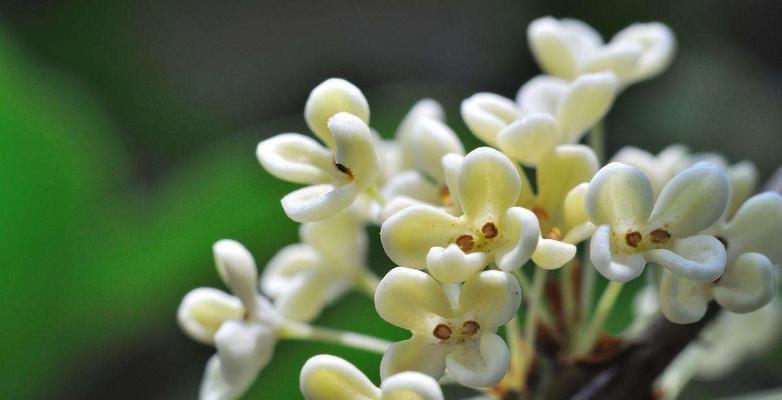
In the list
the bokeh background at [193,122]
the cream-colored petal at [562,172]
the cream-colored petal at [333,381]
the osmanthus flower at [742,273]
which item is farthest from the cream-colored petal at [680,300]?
the bokeh background at [193,122]

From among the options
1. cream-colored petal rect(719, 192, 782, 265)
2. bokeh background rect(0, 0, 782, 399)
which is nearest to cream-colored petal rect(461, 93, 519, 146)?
cream-colored petal rect(719, 192, 782, 265)

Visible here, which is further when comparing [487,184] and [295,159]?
[295,159]

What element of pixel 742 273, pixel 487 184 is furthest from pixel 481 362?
pixel 742 273

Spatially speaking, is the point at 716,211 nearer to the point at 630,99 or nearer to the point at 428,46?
the point at 630,99

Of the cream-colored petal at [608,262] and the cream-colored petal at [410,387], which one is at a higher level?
the cream-colored petal at [608,262]

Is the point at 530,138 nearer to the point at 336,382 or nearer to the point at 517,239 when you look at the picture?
the point at 517,239

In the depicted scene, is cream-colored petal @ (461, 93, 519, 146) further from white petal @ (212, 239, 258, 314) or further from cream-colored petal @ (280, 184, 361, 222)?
white petal @ (212, 239, 258, 314)

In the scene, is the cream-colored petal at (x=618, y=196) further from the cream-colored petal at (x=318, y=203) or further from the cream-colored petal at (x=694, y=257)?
the cream-colored petal at (x=318, y=203)
